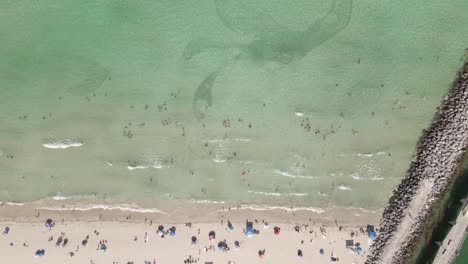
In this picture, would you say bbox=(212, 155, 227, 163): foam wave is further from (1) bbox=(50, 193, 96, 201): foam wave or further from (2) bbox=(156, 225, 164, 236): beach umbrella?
(1) bbox=(50, 193, 96, 201): foam wave

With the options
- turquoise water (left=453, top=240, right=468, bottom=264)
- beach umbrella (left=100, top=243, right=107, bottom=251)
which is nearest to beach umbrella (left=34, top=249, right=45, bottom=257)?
beach umbrella (left=100, top=243, right=107, bottom=251)

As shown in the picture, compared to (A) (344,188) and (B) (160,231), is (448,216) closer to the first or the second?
(A) (344,188)

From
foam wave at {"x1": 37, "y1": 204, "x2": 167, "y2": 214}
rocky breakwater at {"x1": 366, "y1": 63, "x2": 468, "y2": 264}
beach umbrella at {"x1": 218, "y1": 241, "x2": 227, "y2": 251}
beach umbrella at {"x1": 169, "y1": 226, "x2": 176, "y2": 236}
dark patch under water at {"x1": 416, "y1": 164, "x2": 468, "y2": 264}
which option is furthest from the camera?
foam wave at {"x1": 37, "y1": 204, "x2": 167, "y2": 214}

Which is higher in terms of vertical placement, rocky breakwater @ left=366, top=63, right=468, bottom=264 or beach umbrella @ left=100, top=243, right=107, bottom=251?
rocky breakwater @ left=366, top=63, right=468, bottom=264

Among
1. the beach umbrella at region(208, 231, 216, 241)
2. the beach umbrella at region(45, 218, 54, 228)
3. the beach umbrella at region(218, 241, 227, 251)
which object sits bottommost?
the beach umbrella at region(45, 218, 54, 228)

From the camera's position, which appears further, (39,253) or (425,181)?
(39,253)

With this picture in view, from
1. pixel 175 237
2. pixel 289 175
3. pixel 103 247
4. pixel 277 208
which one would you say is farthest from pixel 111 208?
pixel 289 175

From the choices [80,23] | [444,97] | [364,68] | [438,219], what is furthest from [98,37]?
[438,219]

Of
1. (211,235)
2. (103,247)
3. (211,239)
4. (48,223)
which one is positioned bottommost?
(103,247)
